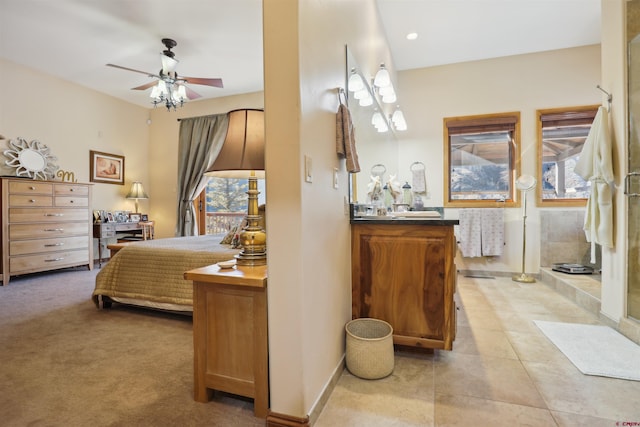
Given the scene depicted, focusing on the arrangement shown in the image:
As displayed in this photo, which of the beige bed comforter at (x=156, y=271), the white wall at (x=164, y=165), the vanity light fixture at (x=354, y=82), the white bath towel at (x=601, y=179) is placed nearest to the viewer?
the vanity light fixture at (x=354, y=82)

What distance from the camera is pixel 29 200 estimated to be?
13.3ft

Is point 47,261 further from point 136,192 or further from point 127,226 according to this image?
point 136,192

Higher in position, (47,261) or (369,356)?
(47,261)

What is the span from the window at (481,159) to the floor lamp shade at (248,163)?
11.6 feet

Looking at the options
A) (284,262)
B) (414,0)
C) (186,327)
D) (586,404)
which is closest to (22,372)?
(186,327)

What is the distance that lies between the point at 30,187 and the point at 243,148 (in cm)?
418

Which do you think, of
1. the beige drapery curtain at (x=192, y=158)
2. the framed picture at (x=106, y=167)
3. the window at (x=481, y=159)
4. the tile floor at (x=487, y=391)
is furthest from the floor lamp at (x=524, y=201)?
the framed picture at (x=106, y=167)

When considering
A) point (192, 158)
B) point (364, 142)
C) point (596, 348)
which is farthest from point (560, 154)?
point (192, 158)

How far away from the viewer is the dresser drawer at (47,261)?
3.94 m

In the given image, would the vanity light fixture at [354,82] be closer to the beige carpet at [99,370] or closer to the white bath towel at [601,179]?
the beige carpet at [99,370]

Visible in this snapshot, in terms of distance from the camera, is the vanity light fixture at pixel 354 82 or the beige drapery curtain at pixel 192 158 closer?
the vanity light fixture at pixel 354 82

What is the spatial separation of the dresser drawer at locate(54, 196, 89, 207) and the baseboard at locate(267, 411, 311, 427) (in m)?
4.74

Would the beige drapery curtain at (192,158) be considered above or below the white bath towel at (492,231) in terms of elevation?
above

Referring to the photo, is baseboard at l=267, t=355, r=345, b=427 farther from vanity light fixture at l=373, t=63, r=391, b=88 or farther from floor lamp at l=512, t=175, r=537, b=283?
floor lamp at l=512, t=175, r=537, b=283
